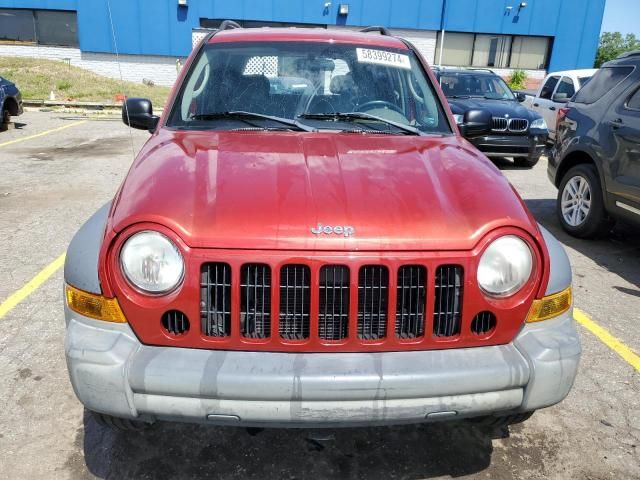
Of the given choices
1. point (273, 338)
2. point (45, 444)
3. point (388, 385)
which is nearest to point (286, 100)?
point (273, 338)

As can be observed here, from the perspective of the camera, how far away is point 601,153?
5453mm

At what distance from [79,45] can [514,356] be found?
30016 millimetres

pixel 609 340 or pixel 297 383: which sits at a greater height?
pixel 297 383

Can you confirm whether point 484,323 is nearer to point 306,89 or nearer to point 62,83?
point 306,89

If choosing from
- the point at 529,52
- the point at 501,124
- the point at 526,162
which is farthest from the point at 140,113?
the point at 529,52

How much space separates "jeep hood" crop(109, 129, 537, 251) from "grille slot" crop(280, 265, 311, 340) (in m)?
0.10

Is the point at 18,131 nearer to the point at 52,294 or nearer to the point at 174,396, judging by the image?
the point at 52,294

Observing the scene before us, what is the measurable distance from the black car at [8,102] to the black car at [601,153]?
11.5m

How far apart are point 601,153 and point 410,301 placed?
4.33 m

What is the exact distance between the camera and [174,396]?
6.25 feet

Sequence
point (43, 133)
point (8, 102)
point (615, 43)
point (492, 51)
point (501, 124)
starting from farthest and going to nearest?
point (615, 43) → point (492, 51) → point (43, 133) → point (8, 102) → point (501, 124)

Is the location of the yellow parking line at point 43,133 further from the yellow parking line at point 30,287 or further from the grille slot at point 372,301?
the grille slot at point 372,301

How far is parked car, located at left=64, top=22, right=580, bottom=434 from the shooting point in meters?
1.93

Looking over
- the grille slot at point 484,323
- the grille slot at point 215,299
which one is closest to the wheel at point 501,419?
the grille slot at point 484,323
